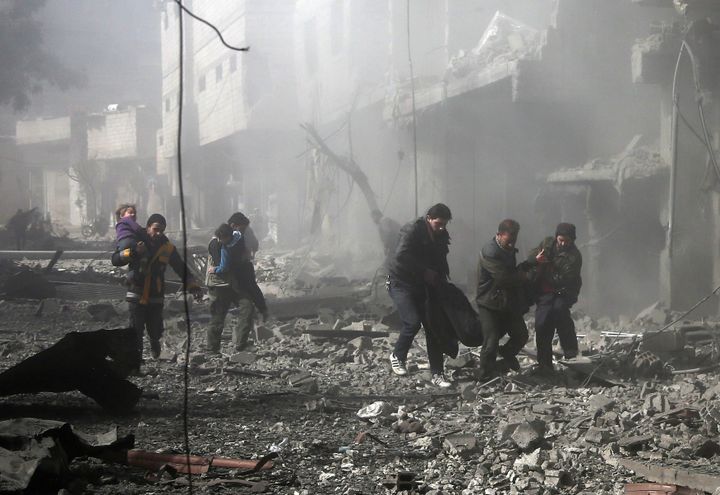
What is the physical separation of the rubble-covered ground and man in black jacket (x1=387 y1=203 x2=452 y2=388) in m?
0.40

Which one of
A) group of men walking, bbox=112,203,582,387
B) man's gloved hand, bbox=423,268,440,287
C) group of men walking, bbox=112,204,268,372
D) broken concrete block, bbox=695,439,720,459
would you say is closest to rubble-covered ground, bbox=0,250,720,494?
broken concrete block, bbox=695,439,720,459

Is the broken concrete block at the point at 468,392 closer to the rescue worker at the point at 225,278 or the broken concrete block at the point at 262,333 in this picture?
the rescue worker at the point at 225,278

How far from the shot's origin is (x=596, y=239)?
13.8 metres

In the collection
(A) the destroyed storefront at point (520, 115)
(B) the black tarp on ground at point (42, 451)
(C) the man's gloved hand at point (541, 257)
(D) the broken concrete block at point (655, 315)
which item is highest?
(A) the destroyed storefront at point (520, 115)

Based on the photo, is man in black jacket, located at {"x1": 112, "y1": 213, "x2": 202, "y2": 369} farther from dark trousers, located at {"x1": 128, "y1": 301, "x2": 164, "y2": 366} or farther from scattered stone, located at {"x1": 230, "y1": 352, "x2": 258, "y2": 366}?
scattered stone, located at {"x1": 230, "y1": 352, "x2": 258, "y2": 366}

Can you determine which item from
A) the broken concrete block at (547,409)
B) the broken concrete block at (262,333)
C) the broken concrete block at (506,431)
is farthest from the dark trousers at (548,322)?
the broken concrete block at (262,333)

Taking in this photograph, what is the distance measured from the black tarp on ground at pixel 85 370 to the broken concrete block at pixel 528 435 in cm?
281

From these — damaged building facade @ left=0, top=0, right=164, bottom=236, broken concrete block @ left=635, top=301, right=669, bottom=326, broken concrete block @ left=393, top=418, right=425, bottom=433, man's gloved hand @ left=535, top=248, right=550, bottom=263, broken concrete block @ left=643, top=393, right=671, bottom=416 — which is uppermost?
damaged building facade @ left=0, top=0, right=164, bottom=236

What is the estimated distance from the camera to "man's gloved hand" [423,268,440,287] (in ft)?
27.3

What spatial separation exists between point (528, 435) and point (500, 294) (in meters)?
2.43

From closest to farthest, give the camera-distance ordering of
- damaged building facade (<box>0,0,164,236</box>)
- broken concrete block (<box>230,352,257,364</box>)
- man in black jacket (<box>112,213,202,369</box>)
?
man in black jacket (<box>112,213,202,369</box>), broken concrete block (<box>230,352,257,364</box>), damaged building facade (<box>0,0,164,236</box>)

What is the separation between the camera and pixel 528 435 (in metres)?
6.00

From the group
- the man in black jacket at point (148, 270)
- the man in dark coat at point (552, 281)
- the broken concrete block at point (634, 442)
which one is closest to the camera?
the broken concrete block at point (634, 442)

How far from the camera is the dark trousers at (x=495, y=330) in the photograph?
8359mm
